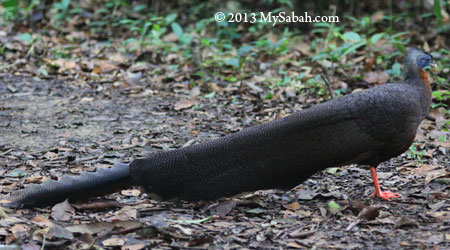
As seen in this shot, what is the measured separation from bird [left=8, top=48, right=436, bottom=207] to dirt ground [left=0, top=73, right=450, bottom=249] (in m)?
0.12

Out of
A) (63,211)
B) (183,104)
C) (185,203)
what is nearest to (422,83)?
(185,203)

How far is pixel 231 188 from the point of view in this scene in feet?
11.5

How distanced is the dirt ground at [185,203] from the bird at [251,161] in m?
0.12

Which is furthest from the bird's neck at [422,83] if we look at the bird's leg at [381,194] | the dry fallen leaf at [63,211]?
the dry fallen leaf at [63,211]

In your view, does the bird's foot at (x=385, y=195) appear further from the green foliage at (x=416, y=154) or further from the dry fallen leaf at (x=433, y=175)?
the green foliage at (x=416, y=154)

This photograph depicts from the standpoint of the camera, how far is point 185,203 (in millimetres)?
3609

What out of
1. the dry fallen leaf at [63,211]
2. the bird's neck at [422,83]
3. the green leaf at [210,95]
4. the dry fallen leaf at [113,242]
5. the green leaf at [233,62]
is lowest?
the dry fallen leaf at [113,242]

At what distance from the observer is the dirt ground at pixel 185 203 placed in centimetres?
306

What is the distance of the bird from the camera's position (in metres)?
3.45

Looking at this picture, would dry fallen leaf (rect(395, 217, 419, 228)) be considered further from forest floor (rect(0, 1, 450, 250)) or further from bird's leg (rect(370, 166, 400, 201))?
bird's leg (rect(370, 166, 400, 201))

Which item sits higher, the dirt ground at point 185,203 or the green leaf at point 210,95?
the green leaf at point 210,95

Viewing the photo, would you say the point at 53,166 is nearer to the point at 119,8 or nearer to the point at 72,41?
the point at 72,41

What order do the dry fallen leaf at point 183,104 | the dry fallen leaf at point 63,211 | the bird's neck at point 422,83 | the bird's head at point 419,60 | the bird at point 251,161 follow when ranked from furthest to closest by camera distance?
1. the dry fallen leaf at point 183,104
2. the bird's head at point 419,60
3. the bird's neck at point 422,83
4. the bird at point 251,161
5. the dry fallen leaf at point 63,211

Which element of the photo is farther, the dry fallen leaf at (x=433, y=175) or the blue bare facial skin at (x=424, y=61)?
the blue bare facial skin at (x=424, y=61)
